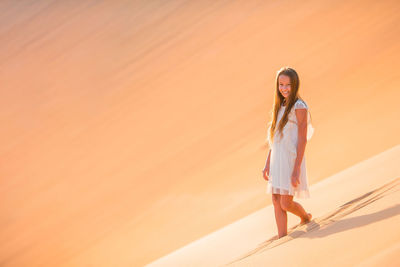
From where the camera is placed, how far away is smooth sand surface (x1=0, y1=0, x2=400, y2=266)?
5211 millimetres

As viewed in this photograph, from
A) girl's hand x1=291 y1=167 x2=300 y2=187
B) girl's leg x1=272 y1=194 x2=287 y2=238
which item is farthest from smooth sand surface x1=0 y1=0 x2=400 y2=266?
girl's hand x1=291 y1=167 x2=300 y2=187

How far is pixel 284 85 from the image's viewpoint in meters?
2.87

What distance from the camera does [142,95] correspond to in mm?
8859

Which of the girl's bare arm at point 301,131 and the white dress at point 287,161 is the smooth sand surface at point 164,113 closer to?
the white dress at point 287,161

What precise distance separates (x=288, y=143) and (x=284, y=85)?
1.14 ft

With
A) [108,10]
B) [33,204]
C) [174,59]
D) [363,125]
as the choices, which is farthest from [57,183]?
[108,10]

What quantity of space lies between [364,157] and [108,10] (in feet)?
32.4

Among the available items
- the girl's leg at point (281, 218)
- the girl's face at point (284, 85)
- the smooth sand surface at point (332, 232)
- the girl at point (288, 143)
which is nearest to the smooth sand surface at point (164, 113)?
the smooth sand surface at point (332, 232)

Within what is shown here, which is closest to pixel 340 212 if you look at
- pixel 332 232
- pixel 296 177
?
pixel 296 177

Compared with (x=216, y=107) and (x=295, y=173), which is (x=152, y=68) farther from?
(x=295, y=173)

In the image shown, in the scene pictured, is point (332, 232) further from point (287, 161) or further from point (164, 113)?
point (164, 113)

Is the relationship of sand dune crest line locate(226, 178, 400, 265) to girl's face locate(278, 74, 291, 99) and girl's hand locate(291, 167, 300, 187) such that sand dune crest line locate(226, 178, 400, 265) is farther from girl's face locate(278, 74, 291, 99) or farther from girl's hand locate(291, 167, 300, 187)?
girl's face locate(278, 74, 291, 99)

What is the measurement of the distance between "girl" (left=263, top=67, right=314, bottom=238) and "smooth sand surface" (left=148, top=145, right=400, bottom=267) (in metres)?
0.20

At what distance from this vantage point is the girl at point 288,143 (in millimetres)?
2818
